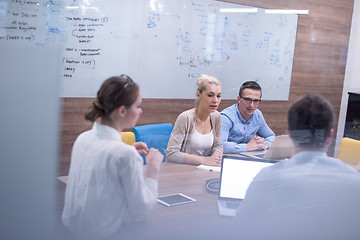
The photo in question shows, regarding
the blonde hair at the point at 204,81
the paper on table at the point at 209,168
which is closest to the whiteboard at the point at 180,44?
the blonde hair at the point at 204,81

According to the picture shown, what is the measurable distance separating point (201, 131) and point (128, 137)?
49cm

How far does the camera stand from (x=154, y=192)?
134 centimetres

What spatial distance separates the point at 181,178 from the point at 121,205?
1.24 ft

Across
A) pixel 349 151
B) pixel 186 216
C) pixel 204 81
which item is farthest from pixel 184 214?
pixel 349 151

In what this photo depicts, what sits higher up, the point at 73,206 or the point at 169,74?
the point at 169,74

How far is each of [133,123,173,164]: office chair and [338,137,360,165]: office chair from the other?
0.66 metres

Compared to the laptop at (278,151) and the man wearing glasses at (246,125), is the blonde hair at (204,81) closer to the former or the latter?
the man wearing glasses at (246,125)

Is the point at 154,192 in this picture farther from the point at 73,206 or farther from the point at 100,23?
the point at 100,23

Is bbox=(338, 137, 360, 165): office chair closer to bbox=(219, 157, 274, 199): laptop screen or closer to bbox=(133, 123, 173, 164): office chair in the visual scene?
bbox=(219, 157, 274, 199): laptop screen

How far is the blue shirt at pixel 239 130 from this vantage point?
5.35 ft

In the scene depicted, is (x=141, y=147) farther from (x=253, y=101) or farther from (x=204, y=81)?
(x=253, y=101)

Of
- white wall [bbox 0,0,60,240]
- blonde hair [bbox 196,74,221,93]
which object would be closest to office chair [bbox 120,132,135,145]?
white wall [bbox 0,0,60,240]

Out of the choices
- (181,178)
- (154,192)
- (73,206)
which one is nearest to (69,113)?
(73,206)

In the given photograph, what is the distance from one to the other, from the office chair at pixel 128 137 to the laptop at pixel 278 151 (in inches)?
20.4
